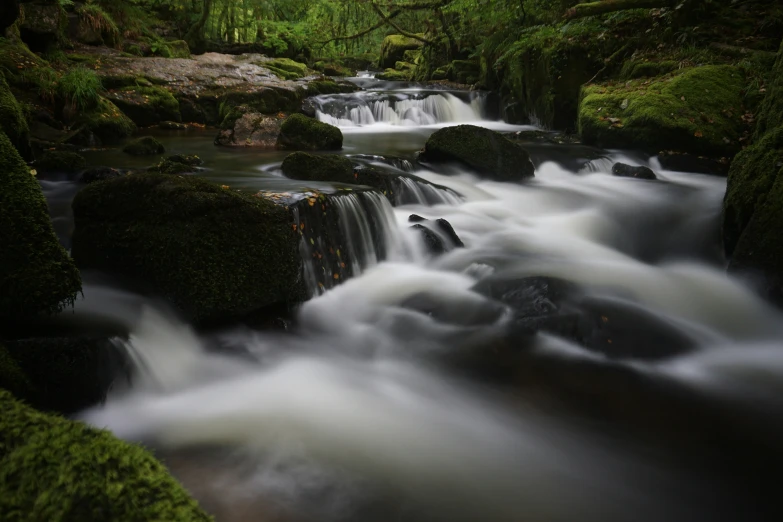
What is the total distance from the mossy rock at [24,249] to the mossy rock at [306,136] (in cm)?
709

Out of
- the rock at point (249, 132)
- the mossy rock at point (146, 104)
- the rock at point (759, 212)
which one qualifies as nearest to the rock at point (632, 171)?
the rock at point (759, 212)

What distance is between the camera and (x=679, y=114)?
8.39 meters

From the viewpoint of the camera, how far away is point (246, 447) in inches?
109

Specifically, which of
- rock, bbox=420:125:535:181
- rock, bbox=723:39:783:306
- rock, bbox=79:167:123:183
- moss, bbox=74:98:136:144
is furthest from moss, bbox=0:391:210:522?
moss, bbox=74:98:136:144

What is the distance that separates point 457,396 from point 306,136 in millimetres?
7355

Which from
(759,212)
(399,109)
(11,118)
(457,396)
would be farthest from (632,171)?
(11,118)

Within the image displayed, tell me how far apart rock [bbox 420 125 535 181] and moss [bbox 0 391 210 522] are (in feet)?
25.0

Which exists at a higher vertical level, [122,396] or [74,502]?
[74,502]

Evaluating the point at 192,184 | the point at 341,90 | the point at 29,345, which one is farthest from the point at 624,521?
the point at 341,90

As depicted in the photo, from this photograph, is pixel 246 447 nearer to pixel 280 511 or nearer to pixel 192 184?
pixel 280 511

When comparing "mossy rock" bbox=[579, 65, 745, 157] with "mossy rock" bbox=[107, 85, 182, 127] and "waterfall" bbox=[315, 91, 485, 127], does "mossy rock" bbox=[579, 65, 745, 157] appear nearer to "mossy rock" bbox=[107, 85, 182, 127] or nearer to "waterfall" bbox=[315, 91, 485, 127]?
"waterfall" bbox=[315, 91, 485, 127]

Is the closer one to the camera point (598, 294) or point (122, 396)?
point (122, 396)

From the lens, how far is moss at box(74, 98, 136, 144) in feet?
29.9

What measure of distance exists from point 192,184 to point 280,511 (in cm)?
251
